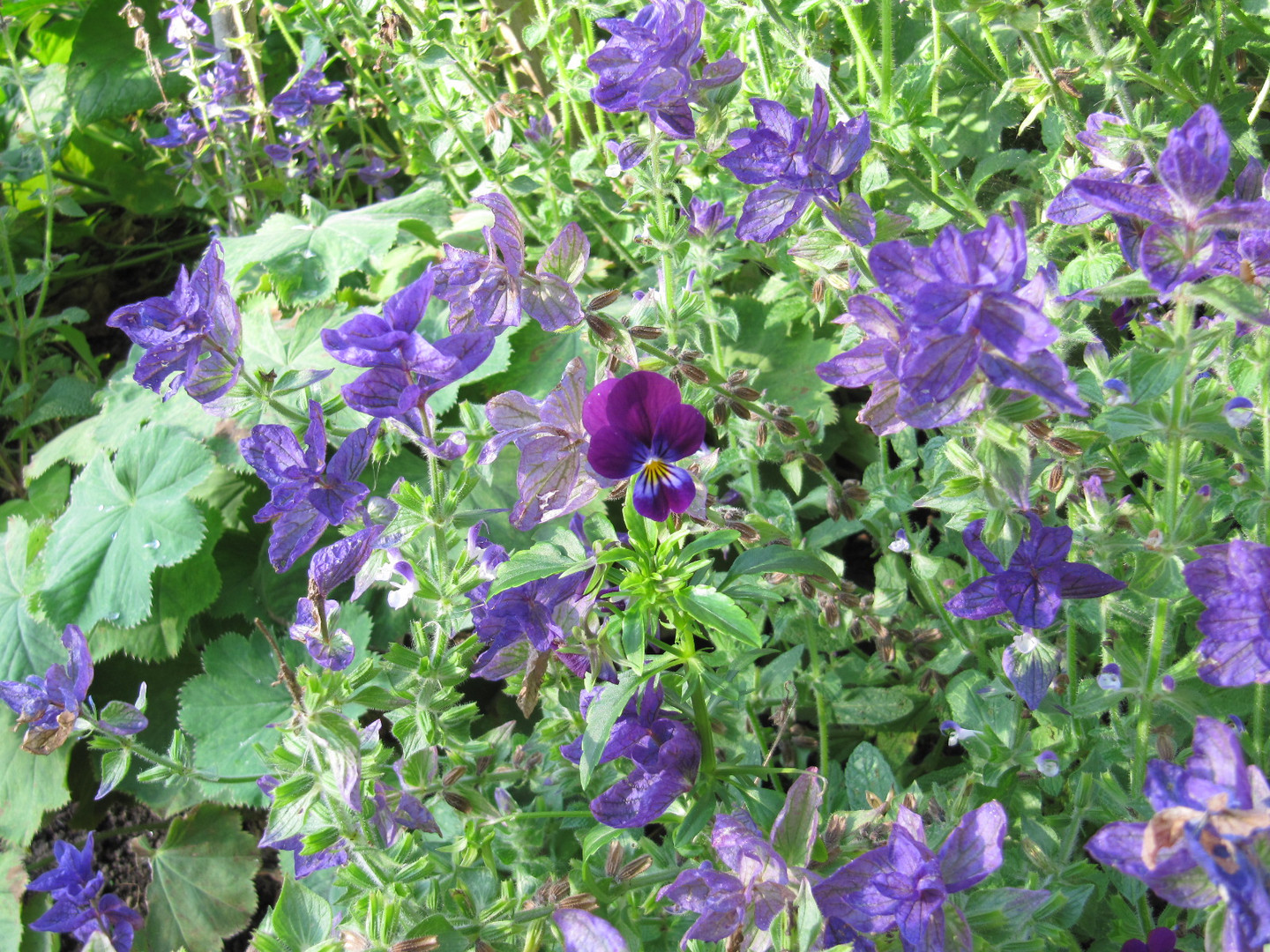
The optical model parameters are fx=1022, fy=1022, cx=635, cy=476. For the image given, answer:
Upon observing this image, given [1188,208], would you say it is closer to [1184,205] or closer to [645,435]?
[1184,205]

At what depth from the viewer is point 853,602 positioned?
132cm

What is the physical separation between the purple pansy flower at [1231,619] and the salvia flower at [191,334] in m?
0.90

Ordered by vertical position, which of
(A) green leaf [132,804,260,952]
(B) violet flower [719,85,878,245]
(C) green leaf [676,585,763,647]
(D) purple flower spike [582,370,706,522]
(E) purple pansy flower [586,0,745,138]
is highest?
(E) purple pansy flower [586,0,745,138]

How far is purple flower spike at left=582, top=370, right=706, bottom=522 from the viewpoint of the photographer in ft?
2.77

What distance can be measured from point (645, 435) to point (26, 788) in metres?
1.94

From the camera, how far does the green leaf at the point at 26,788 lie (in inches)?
82.7

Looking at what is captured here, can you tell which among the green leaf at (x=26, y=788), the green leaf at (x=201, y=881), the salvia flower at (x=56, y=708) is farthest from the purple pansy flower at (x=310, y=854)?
the green leaf at (x=26, y=788)

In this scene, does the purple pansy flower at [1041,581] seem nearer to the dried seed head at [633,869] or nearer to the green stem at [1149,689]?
the green stem at [1149,689]

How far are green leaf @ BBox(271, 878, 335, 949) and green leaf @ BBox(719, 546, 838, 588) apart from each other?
0.55 metres

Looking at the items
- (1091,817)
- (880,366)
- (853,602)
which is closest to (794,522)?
(853,602)

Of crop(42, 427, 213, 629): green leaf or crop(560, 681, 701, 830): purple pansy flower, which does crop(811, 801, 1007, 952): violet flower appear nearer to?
crop(560, 681, 701, 830): purple pansy flower

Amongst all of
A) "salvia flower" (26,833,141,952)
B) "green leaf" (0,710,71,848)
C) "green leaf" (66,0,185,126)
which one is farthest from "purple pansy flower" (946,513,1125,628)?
"green leaf" (66,0,185,126)

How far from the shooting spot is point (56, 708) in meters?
1.18

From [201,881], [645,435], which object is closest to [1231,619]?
[645,435]
